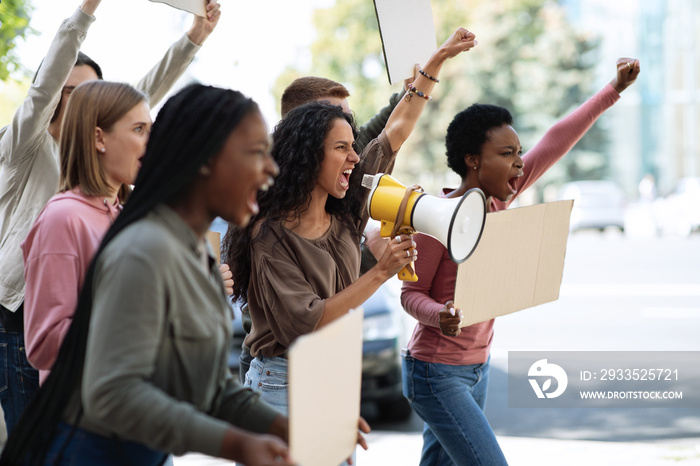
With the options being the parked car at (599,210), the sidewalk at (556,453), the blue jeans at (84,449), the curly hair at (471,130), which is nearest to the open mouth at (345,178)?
the curly hair at (471,130)

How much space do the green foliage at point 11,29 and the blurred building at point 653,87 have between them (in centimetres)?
2949

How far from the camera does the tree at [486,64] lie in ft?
91.0

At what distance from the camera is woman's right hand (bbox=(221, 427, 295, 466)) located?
51.9 inches

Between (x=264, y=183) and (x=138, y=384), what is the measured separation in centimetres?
44

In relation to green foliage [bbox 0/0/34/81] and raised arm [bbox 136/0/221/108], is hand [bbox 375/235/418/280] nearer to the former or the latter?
raised arm [bbox 136/0/221/108]

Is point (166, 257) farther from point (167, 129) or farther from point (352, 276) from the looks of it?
point (352, 276)

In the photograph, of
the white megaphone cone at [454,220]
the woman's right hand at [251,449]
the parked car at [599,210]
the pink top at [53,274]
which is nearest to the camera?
the woman's right hand at [251,449]

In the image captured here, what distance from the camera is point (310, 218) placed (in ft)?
8.45

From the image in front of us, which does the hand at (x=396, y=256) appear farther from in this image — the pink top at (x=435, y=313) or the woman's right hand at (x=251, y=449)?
the woman's right hand at (x=251, y=449)

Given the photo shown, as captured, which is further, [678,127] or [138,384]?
[678,127]

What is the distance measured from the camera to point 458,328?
2686 millimetres

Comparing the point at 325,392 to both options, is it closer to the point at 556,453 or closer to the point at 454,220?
the point at 454,220

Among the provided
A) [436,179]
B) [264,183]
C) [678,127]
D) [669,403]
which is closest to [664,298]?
[669,403]

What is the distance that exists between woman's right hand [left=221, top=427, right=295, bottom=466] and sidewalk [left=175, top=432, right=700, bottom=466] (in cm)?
356
